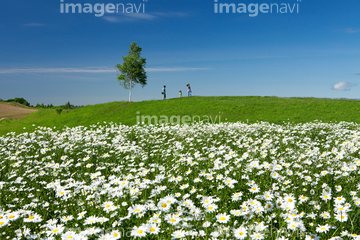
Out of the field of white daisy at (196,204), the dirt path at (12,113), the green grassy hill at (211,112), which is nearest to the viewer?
the field of white daisy at (196,204)

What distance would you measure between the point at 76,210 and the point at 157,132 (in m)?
11.0

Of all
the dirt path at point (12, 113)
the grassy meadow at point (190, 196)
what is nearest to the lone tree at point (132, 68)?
the dirt path at point (12, 113)

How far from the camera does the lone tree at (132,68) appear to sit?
51.6 metres

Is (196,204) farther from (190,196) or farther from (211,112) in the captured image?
(211,112)

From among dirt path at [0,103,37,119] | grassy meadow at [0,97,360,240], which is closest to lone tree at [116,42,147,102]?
dirt path at [0,103,37,119]

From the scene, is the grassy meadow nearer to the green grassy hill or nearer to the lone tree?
the green grassy hill

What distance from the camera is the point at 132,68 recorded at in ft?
170

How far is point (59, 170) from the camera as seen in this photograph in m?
7.14

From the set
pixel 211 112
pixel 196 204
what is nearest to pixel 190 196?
pixel 196 204

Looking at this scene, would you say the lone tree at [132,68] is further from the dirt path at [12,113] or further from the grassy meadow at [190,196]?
the grassy meadow at [190,196]

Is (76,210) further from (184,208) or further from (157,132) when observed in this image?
(157,132)

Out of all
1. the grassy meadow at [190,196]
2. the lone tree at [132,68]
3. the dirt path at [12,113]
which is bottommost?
the grassy meadow at [190,196]

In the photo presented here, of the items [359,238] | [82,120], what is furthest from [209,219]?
[82,120]

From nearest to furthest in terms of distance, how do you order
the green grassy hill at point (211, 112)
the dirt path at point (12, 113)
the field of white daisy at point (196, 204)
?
the field of white daisy at point (196, 204) < the green grassy hill at point (211, 112) < the dirt path at point (12, 113)
